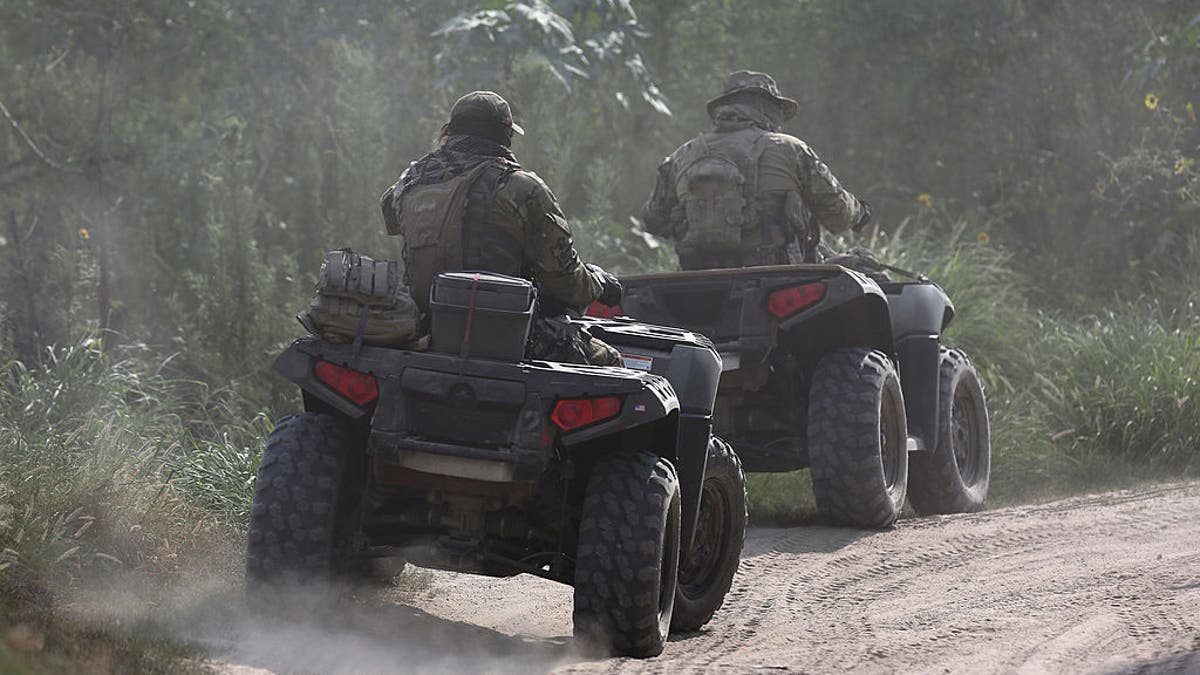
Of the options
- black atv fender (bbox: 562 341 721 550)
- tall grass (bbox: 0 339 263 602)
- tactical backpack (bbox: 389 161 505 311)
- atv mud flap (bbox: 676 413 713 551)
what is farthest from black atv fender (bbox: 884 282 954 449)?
tactical backpack (bbox: 389 161 505 311)

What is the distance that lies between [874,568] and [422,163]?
2.81 meters

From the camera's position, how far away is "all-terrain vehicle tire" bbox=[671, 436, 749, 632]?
5984 millimetres

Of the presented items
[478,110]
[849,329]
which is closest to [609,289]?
[478,110]

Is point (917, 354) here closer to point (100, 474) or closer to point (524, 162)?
point (524, 162)

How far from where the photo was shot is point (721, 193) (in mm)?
8602

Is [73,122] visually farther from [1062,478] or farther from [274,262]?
[1062,478]

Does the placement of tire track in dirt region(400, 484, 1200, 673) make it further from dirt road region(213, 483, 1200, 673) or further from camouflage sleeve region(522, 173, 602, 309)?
camouflage sleeve region(522, 173, 602, 309)

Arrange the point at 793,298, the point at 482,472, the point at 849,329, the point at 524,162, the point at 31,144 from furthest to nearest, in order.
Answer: the point at 31,144, the point at 524,162, the point at 849,329, the point at 793,298, the point at 482,472

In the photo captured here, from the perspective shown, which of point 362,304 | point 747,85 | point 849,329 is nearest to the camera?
point 362,304

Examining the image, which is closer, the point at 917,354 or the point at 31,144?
the point at 917,354

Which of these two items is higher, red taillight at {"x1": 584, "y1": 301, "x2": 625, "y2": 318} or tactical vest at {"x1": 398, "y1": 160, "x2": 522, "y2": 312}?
tactical vest at {"x1": 398, "y1": 160, "x2": 522, "y2": 312}

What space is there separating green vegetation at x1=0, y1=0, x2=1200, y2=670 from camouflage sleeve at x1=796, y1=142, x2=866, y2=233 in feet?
5.18

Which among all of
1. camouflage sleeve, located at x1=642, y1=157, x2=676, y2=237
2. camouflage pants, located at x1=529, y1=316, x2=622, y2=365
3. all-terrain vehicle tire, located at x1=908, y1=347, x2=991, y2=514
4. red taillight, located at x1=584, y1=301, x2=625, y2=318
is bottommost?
all-terrain vehicle tire, located at x1=908, y1=347, x2=991, y2=514

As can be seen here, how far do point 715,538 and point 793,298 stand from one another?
6.35 feet
